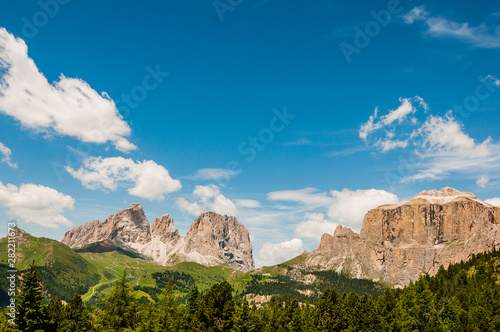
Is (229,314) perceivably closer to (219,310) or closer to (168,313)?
(219,310)

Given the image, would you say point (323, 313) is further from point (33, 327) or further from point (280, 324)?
point (33, 327)

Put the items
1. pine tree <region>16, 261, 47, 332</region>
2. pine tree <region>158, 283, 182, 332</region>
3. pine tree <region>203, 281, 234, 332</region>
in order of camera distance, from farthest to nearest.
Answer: pine tree <region>158, 283, 182, 332</region>, pine tree <region>203, 281, 234, 332</region>, pine tree <region>16, 261, 47, 332</region>

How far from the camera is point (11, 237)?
45.5 metres

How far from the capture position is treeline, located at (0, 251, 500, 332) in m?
46.3

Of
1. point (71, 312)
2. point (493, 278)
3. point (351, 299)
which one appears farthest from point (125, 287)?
point (493, 278)

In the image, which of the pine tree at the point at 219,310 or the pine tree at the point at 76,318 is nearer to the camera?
the pine tree at the point at 219,310

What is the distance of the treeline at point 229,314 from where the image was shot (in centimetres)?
4635

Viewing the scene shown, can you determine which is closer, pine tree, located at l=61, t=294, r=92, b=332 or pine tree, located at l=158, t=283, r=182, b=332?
pine tree, located at l=158, t=283, r=182, b=332

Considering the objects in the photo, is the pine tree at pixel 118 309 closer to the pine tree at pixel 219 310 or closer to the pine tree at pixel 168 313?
the pine tree at pixel 168 313

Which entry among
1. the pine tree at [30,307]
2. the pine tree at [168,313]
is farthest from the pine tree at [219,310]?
the pine tree at [30,307]

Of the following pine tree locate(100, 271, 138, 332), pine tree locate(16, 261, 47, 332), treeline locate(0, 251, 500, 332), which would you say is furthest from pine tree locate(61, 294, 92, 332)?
pine tree locate(16, 261, 47, 332)

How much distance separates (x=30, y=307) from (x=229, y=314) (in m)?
32.3

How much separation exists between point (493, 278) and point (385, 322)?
268 ft

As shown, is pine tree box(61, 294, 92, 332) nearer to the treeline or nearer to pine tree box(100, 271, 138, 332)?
the treeline
